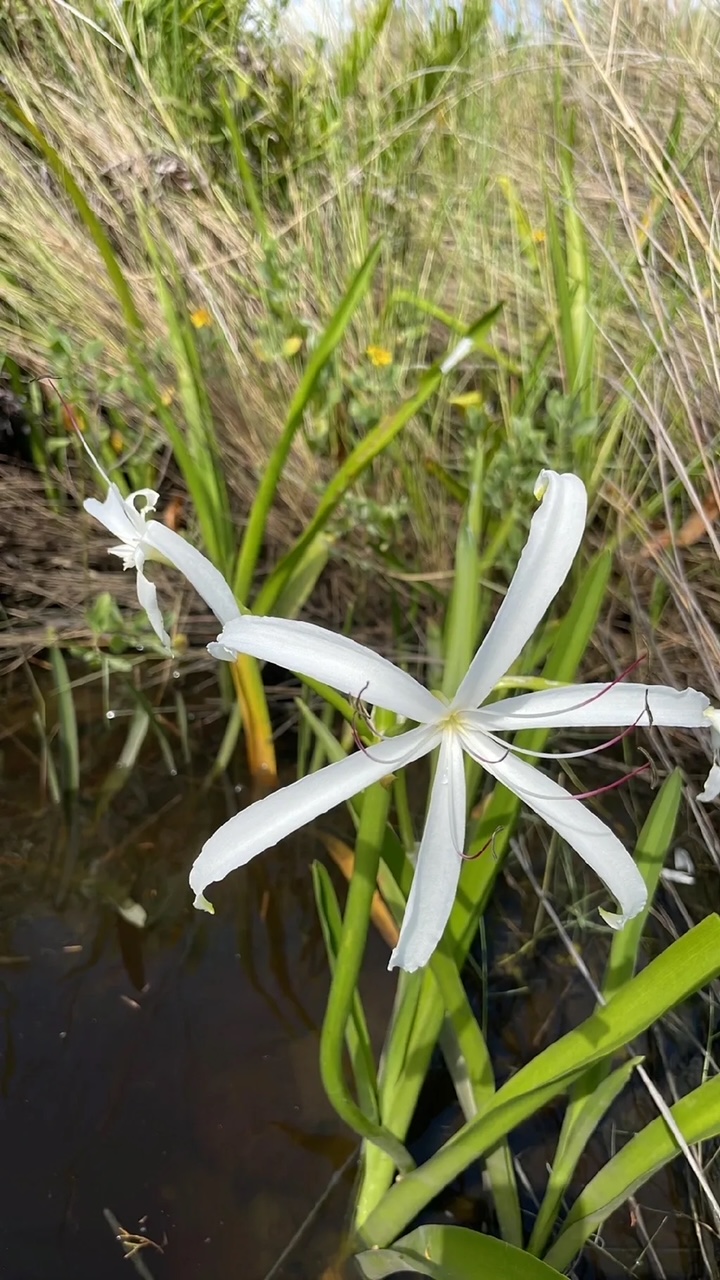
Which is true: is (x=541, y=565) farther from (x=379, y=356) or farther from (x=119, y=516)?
(x=379, y=356)

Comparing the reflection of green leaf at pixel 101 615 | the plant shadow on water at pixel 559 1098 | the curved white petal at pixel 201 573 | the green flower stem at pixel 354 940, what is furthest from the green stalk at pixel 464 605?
the reflection of green leaf at pixel 101 615

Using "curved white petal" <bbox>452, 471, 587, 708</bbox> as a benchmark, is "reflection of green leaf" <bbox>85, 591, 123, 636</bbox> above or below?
below

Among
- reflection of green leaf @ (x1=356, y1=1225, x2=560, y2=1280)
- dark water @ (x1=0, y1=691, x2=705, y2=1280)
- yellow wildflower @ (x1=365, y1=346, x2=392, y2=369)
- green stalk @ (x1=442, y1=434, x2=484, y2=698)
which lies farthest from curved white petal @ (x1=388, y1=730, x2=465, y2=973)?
yellow wildflower @ (x1=365, y1=346, x2=392, y2=369)

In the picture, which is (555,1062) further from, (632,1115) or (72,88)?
(72,88)

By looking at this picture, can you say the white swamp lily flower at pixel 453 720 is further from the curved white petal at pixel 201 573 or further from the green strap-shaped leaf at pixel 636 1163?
the green strap-shaped leaf at pixel 636 1163

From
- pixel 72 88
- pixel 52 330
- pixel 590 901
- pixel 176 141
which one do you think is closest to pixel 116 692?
pixel 52 330

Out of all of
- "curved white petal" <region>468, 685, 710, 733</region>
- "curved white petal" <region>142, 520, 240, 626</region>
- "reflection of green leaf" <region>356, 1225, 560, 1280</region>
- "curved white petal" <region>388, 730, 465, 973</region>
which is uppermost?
"curved white petal" <region>142, 520, 240, 626</region>

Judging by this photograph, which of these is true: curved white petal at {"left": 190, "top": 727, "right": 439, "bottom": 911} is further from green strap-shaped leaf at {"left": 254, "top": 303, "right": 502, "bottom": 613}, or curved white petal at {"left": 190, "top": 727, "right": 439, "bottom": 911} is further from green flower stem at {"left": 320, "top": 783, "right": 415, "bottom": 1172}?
green strap-shaped leaf at {"left": 254, "top": 303, "right": 502, "bottom": 613}
